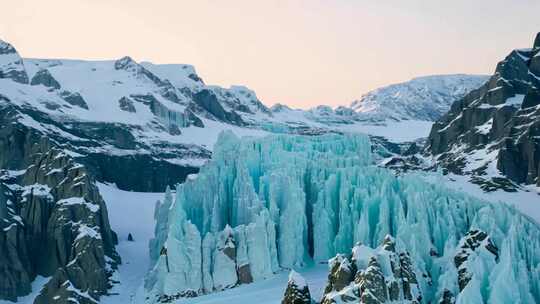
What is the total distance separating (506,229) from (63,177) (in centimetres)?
7143

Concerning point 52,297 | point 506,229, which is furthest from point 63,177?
point 506,229

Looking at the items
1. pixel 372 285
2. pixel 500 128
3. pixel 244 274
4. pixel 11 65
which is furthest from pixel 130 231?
pixel 372 285

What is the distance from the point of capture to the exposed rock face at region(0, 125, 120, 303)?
9409 cm

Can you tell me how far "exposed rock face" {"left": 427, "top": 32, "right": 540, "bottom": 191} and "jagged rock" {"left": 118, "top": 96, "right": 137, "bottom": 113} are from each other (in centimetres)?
7425

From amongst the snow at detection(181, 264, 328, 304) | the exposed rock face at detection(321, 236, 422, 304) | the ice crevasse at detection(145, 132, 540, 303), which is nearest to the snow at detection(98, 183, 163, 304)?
the ice crevasse at detection(145, 132, 540, 303)

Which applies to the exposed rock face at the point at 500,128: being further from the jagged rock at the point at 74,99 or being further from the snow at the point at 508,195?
the jagged rock at the point at 74,99

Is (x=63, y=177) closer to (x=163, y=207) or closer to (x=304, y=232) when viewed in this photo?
(x=163, y=207)

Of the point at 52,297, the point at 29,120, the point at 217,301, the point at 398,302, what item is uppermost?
the point at 29,120

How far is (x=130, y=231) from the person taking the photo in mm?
120562

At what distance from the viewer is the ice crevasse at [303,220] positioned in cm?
5550

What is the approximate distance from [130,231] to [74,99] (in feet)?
233

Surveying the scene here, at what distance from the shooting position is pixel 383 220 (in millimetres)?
63031

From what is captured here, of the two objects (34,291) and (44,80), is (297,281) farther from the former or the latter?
(44,80)

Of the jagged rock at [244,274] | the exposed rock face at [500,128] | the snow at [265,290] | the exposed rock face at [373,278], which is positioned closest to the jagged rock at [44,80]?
the exposed rock face at [500,128]
